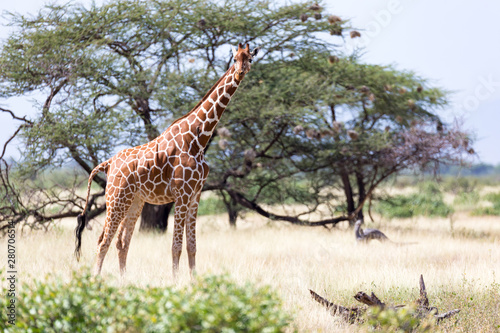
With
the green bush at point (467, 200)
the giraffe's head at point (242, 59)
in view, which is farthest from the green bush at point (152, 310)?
the green bush at point (467, 200)

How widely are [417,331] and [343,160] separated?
9.98m

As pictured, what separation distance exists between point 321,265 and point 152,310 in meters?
5.36

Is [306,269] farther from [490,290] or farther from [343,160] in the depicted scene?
[343,160]

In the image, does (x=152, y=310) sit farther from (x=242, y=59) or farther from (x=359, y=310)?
(x=242, y=59)

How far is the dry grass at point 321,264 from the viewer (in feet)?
20.2

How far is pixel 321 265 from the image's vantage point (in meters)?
8.67

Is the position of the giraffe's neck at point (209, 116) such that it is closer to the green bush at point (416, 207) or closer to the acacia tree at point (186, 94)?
the acacia tree at point (186, 94)

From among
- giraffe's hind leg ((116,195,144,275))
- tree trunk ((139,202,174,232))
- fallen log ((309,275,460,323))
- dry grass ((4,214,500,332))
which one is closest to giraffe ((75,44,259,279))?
giraffe's hind leg ((116,195,144,275))

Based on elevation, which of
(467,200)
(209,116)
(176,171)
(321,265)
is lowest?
(321,265)

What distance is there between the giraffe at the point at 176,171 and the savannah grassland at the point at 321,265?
0.70m

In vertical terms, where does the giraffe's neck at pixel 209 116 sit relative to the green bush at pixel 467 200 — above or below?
above

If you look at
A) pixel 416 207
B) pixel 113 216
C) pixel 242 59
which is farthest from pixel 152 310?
pixel 416 207

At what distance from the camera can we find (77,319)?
4.01 metres

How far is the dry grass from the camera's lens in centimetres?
616
